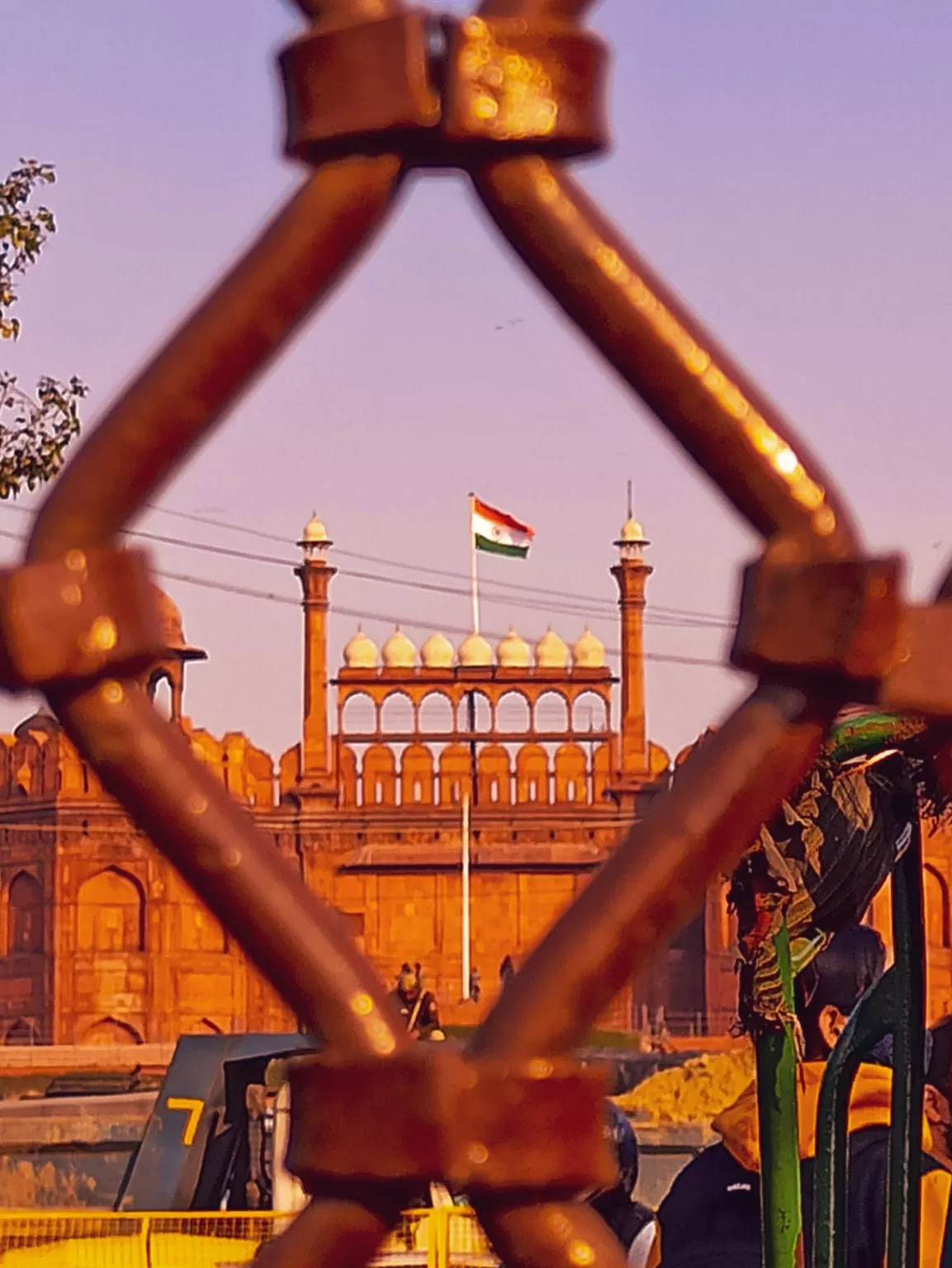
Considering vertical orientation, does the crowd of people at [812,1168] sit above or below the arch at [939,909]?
above

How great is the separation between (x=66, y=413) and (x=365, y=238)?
20.5ft

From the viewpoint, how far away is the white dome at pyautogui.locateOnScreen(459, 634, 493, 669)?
1051 inches

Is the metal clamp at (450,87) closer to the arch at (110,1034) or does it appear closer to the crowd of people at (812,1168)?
the crowd of people at (812,1168)

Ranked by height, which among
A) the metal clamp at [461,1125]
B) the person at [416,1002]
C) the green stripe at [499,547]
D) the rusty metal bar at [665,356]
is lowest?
the person at [416,1002]

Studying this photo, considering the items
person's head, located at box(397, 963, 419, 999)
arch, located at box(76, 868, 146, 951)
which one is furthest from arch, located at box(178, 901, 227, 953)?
person's head, located at box(397, 963, 419, 999)

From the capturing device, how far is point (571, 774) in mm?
26688

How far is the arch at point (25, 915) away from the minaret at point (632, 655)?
6.77 meters

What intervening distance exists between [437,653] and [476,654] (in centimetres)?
45

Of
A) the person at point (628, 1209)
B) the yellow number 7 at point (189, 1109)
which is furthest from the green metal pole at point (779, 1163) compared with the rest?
the yellow number 7 at point (189, 1109)

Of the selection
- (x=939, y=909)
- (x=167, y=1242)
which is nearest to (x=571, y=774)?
(x=939, y=909)

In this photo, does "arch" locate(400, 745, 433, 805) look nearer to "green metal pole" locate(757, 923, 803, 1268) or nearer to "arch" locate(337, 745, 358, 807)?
"arch" locate(337, 745, 358, 807)

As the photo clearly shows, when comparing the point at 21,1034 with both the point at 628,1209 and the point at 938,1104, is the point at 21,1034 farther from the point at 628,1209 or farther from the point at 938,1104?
the point at 938,1104

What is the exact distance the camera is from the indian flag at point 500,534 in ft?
89.3

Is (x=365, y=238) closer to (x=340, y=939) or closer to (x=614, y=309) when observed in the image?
(x=614, y=309)
